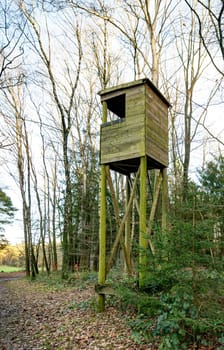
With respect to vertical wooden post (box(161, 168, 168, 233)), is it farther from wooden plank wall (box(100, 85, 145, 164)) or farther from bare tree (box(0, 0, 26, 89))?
bare tree (box(0, 0, 26, 89))

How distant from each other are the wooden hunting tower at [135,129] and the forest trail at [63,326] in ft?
10.4

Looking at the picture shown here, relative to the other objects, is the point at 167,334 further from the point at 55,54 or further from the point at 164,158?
the point at 55,54

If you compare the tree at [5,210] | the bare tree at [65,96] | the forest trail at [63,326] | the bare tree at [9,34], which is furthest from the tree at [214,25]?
the tree at [5,210]

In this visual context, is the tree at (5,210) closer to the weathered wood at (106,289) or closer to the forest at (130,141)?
the forest at (130,141)

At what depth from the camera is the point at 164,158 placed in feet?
21.8

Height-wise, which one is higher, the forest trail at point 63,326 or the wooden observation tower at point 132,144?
the wooden observation tower at point 132,144

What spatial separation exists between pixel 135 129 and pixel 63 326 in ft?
13.4

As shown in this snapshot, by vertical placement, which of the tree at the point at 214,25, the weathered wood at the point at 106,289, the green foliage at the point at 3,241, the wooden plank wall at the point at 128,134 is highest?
the tree at the point at 214,25

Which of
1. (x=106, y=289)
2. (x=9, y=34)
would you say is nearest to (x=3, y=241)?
(x=106, y=289)

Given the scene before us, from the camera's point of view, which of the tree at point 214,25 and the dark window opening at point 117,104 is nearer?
the tree at point 214,25

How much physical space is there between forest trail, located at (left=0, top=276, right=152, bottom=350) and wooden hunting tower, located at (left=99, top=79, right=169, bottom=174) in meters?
3.16

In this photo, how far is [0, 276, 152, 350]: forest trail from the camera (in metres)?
4.39

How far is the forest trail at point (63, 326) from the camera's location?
173 inches

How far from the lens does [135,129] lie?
19.0 feet
